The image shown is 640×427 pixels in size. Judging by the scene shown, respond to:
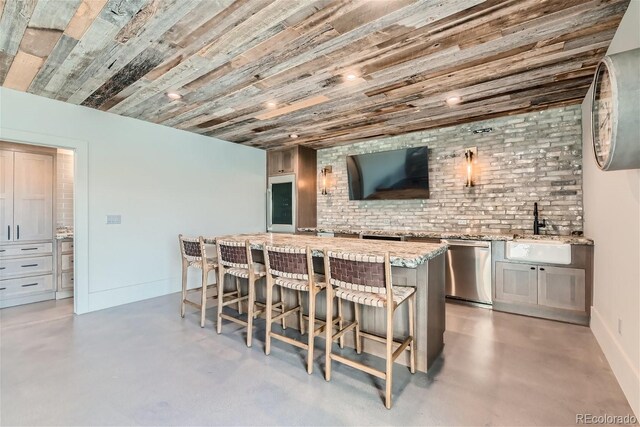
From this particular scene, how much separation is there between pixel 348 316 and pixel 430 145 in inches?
126

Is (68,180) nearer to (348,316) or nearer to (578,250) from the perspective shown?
(348,316)

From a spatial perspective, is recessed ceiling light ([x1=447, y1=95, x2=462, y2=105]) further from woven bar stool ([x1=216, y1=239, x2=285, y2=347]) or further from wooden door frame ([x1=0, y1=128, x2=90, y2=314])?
wooden door frame ([x1=0, y1=128, x2=90, y2=314])

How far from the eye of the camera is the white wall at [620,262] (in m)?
1.84

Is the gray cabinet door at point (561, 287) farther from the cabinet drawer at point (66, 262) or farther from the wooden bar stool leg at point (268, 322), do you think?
the cabinet drawer at point (66, 262)

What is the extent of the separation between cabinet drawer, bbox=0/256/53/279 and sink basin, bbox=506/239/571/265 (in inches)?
239

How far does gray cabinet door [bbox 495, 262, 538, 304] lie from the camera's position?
342cm

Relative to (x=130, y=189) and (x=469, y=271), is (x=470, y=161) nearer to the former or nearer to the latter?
(x=469, y=271)

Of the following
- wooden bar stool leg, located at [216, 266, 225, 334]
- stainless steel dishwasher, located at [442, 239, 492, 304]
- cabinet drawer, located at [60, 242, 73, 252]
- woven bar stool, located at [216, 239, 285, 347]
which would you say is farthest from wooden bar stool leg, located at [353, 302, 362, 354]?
cabinet drawer, located at [60, 242, 73, 252]

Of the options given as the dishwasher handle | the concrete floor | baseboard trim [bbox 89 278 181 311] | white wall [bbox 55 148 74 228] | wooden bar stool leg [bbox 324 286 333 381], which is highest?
white wall [bbox 55 148 74 228]

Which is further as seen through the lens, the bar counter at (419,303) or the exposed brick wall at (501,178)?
the exposed brick wall at (501,178)

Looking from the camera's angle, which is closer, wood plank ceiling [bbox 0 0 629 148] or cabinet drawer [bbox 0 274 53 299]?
wood plank ceiling [bbox 0 0 629 148]

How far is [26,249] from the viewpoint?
13.2ft

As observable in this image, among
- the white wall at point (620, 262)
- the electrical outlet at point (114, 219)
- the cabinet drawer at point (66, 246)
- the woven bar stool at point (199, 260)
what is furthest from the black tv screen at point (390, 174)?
the cabinet drawer at point (66, 246)

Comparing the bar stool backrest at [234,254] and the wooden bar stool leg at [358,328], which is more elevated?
the bar stool backrest at [234,254]
